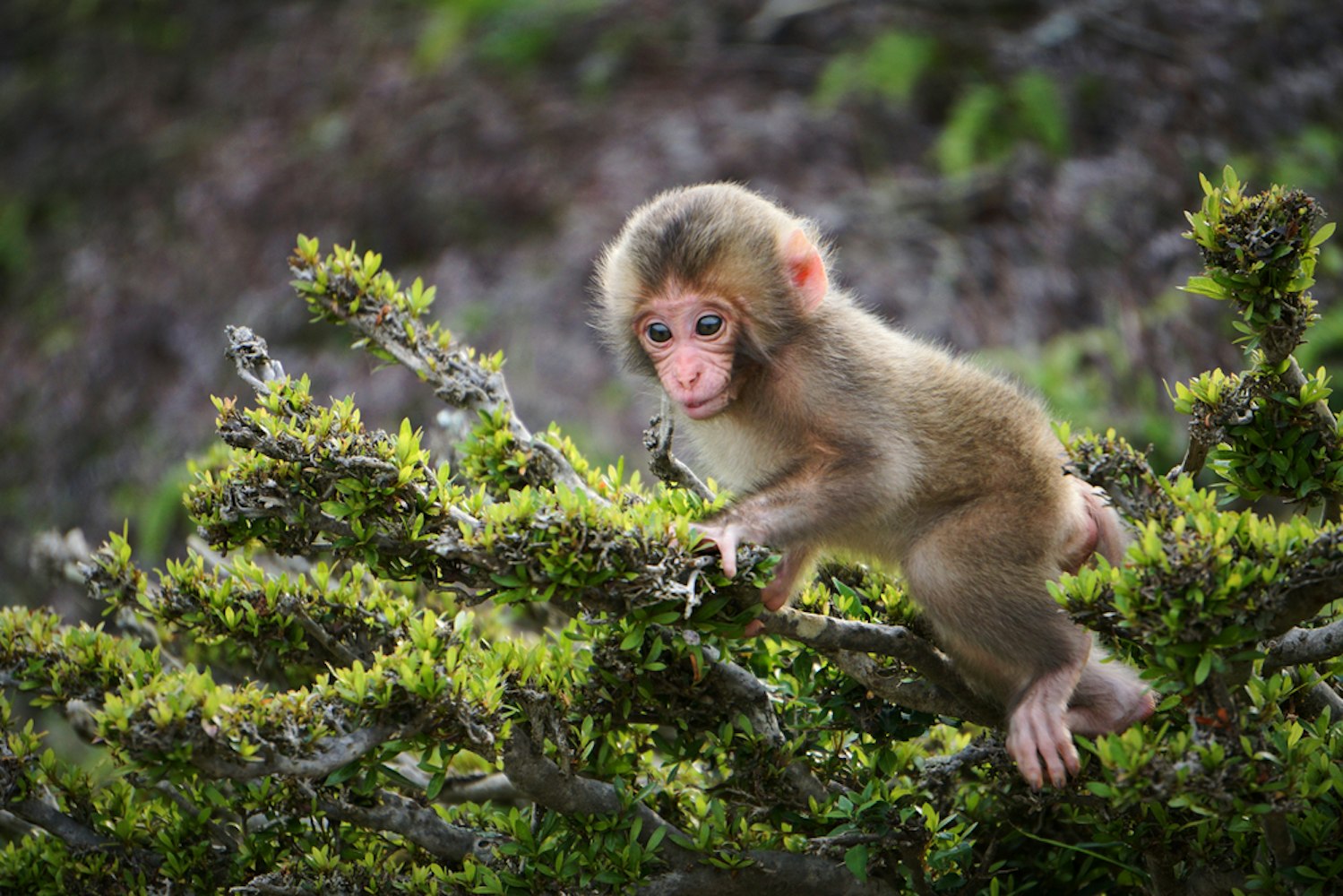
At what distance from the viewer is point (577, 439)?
23.3 feet

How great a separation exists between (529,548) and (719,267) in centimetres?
130

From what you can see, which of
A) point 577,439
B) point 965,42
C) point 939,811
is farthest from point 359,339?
point 965,42

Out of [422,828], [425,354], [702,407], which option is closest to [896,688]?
[702,407]

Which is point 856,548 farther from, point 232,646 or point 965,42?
point 965,42

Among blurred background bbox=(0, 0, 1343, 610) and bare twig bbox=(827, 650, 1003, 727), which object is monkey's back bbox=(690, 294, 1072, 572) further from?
blurred background bbox=(0, 0, 1343, 610)

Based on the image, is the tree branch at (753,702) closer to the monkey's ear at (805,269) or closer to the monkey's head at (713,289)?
the monkey's head at (713,289)

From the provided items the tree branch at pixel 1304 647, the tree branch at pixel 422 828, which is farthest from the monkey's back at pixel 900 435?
the tree branch at pixel 422 828

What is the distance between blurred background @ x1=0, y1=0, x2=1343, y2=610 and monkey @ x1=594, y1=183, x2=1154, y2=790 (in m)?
2.80

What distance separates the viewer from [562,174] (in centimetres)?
889

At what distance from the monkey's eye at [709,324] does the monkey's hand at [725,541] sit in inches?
35.6

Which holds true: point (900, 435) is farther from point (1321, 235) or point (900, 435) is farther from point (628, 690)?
point (1321, 235)

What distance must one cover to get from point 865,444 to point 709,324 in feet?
1.73

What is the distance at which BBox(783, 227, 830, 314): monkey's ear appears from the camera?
11.0ft

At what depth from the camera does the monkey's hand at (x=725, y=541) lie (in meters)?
2.29
